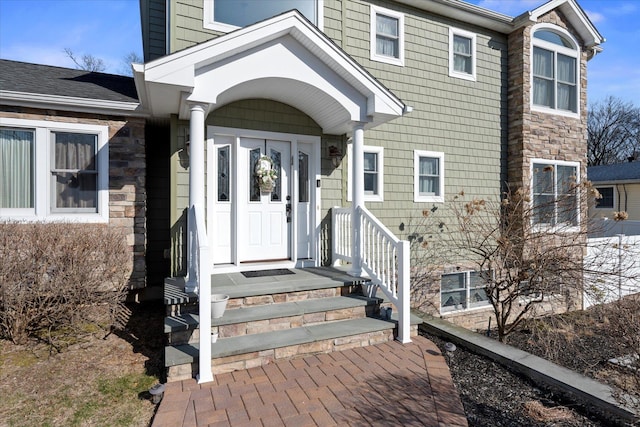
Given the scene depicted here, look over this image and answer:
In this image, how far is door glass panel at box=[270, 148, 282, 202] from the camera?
598 cm

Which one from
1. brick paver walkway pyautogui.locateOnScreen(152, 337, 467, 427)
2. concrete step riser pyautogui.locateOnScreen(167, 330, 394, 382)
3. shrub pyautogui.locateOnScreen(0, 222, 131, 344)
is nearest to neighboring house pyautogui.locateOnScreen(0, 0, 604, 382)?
concrete step riser pyautogui.locateOnScreen(167, 330, 394, 382)

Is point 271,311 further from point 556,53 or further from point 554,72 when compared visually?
point 556,53

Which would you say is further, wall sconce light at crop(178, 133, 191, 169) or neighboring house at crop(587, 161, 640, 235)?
neighboring house at crop(587, 161, 640, 235)

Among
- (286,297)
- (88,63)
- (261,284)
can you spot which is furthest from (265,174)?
(88,63)

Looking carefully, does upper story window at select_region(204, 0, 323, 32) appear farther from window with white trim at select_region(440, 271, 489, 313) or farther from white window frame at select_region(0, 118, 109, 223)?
window with white trim at select_region(440, 271, 489, 313)

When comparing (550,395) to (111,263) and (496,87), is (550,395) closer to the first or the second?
(111,263)

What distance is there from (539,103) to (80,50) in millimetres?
22378

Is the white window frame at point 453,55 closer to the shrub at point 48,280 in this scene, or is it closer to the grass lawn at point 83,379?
the shrub at point 48,280

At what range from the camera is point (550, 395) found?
3307 mm

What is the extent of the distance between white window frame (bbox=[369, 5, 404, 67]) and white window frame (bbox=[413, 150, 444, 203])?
1.91 m

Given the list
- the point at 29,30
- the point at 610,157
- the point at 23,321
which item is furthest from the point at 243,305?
the point at 610,157

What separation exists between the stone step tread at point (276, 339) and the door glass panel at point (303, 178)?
7.89 ft

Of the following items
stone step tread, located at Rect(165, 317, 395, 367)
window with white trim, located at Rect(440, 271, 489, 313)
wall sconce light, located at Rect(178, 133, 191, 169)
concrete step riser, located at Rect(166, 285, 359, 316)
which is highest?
wall sconce light, located at Rect(178, 133, 191, 169)

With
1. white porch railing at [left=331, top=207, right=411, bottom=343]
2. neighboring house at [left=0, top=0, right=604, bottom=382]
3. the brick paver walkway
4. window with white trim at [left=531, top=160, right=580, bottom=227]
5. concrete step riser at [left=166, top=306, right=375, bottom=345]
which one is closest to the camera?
the brick paver walkway
